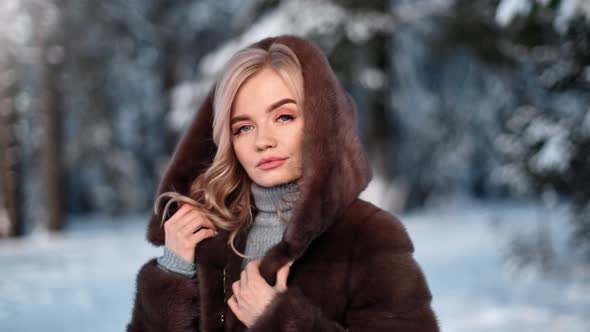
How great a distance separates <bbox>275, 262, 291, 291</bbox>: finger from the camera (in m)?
1.59

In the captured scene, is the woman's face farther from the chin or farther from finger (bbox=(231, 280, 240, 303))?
finger (bbox=(231, 280, 240, 303))

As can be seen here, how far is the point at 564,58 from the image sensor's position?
18.9ft

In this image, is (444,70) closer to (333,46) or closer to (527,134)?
(333,46)


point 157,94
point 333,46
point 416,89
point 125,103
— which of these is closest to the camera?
point 333,46

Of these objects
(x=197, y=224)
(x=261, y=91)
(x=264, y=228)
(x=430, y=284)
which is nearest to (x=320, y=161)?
(x=261, y=91)

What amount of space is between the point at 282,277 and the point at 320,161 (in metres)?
0.37

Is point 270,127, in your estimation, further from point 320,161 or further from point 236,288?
point 236,288

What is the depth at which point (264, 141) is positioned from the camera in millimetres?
1669

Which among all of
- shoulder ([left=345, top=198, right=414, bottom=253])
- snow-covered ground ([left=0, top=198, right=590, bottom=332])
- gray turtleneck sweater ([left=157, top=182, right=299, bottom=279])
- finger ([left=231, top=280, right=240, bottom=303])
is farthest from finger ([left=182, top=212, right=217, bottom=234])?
snow-covered ground ([left=0, top=198, right=590, bottom=332])

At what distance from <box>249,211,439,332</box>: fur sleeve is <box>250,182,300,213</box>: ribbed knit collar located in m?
0.30

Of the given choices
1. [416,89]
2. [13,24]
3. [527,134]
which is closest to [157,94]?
[13,24]

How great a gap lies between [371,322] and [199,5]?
13647 millimetres

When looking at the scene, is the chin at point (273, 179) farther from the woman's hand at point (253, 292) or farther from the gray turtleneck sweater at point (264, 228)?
the woman's hand at point (253, 292)

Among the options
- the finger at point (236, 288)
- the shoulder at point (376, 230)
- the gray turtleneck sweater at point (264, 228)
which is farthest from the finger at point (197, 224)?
the shoulder at point (376, 230)
